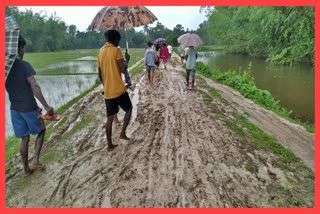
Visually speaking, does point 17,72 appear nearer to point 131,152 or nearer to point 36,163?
point 36,163

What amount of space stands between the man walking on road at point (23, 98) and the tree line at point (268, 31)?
560 cm

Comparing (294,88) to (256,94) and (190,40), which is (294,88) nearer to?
(256,94)

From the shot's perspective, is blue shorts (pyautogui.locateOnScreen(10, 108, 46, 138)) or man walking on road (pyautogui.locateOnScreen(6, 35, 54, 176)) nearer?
man walking on road (pyautogui.locateOnScreen(6, 35, 54, 176))

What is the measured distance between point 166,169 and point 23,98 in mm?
2420

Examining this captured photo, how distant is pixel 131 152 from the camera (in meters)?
5.28

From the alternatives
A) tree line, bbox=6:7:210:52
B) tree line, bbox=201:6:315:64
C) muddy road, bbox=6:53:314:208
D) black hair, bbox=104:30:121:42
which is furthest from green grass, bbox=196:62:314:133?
tree line, bbox=6:7:210:52

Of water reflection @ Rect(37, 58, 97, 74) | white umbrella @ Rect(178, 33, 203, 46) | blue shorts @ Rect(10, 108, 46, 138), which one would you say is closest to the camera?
blue shorts @ Rect(10, 108, 46, 138)

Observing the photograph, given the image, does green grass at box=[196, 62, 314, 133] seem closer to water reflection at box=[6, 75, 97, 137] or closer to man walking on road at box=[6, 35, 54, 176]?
water reflection at box=[6, 75, 97, 137]

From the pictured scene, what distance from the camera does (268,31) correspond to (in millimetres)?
19438

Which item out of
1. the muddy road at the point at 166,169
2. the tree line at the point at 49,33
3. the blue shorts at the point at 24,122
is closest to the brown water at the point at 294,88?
the muddy road at the point at 166,169

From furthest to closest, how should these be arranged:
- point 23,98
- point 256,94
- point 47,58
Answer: point 47,58, point 256,94, point 23,98

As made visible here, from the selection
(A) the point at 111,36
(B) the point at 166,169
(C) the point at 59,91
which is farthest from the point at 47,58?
(B) the point at 166,169

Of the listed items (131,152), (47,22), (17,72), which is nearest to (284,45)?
(131,152)

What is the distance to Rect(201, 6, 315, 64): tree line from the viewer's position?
768cm
